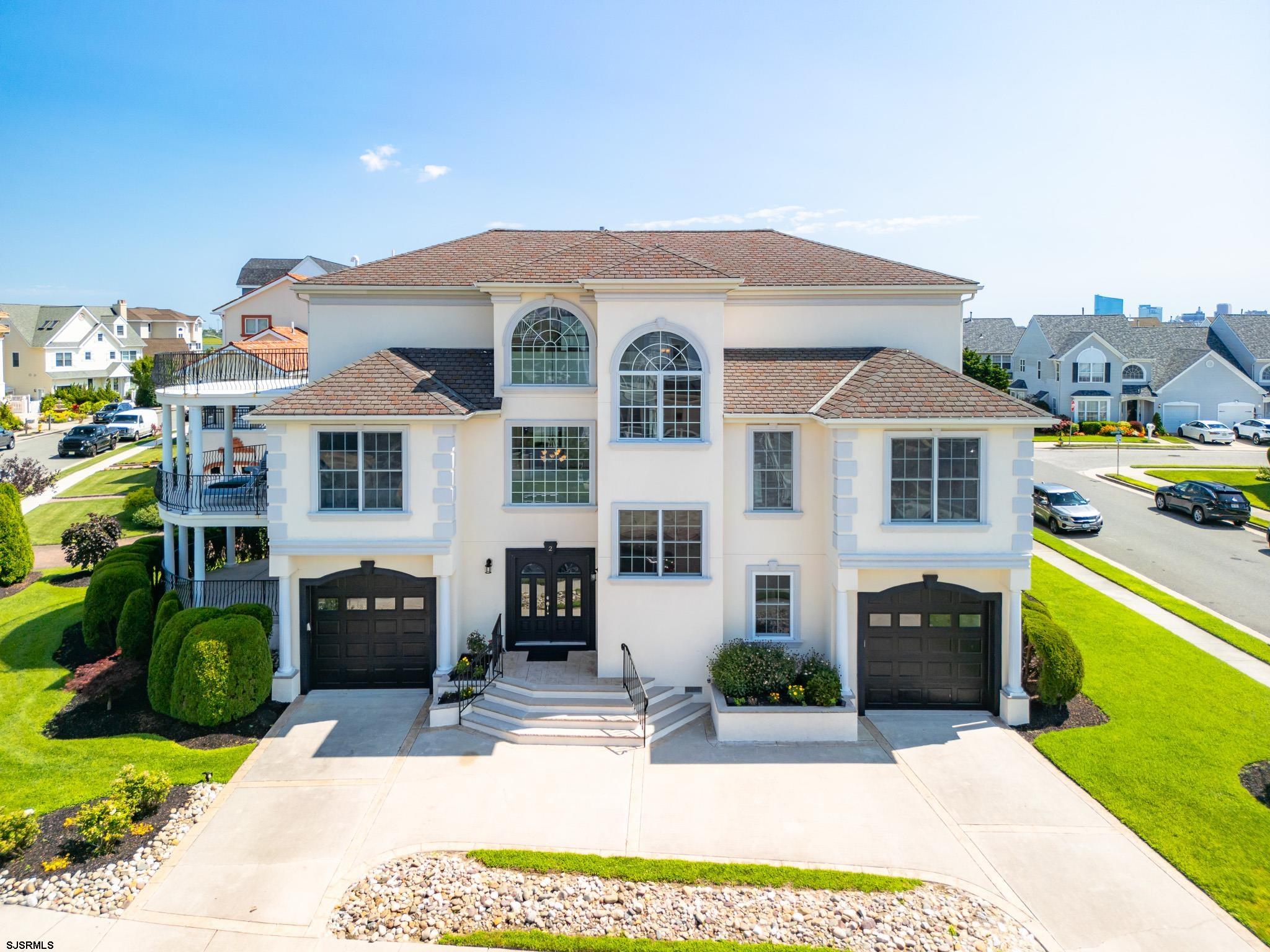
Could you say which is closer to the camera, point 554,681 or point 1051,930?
point 1051,930

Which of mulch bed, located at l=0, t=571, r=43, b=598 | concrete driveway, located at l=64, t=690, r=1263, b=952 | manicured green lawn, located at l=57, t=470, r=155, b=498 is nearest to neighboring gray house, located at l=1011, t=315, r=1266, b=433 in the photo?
concrete driveway, located at l=64, t=690, r=1263, b=952

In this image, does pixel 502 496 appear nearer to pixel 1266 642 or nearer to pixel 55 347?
pixel 1266 642

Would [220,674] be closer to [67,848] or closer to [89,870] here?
[67,848]

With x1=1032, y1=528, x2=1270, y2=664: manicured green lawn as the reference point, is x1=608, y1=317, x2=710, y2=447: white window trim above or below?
above

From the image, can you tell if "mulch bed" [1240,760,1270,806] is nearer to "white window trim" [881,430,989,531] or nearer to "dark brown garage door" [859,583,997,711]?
"dark brown garage door" [859,583,997,711]

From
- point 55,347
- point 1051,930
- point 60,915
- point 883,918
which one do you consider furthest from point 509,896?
point 55,347

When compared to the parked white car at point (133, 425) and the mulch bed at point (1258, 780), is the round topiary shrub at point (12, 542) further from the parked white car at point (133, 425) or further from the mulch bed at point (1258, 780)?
the mulch bed at point (1258, 780)
